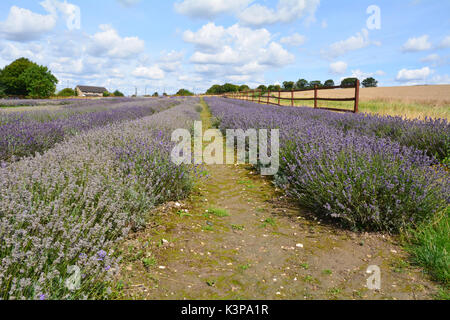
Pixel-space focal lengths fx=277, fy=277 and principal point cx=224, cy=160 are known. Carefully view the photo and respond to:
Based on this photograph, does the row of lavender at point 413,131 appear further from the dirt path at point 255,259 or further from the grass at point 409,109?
A: the dirt path at point 255,259

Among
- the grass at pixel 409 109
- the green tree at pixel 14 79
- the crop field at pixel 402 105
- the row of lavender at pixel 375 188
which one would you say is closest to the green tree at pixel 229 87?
the green tree at pixel 14 79

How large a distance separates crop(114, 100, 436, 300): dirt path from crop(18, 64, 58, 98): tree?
59.6 meters

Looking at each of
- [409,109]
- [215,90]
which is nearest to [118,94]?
[215,90]

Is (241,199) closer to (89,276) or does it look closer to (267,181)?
(267,181)

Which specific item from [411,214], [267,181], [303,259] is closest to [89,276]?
[303,259]

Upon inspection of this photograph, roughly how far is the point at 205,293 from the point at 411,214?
2.15 m

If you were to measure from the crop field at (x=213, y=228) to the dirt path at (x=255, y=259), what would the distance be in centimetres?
1

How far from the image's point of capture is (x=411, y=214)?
271cm

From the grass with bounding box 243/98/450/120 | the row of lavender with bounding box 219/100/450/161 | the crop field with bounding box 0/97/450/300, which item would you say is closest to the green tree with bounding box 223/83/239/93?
the grass with bounding box 243/98/450/120

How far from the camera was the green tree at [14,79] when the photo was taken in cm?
5372

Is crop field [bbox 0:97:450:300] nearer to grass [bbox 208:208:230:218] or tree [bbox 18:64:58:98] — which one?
grass [bbox 208:208:230:218]

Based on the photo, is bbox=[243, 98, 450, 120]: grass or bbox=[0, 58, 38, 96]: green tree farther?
bbox=[0, 58, 38, 96]: green tree

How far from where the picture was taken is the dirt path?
76.9 inches

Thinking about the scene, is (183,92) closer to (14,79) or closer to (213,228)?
(14,79)
